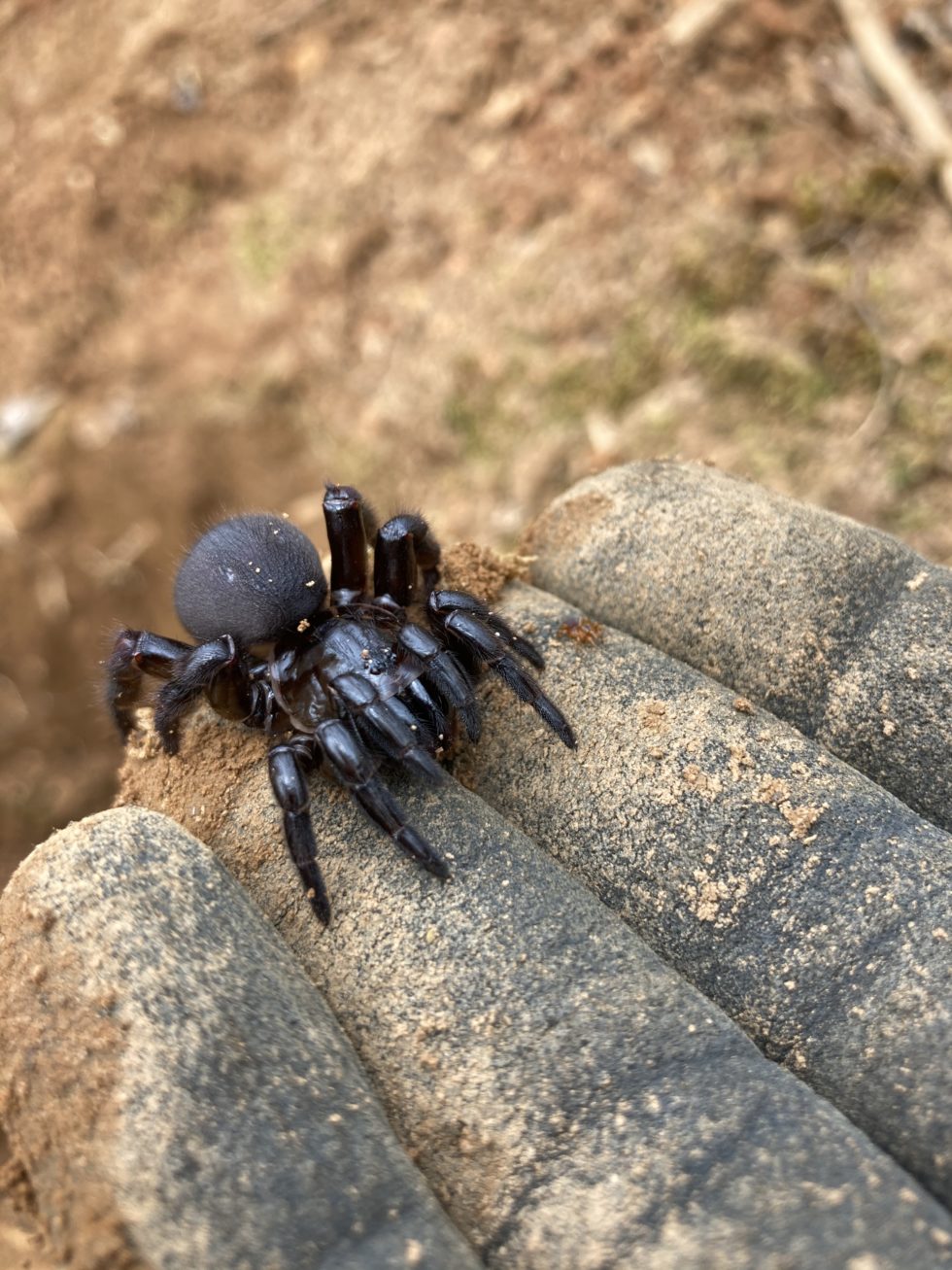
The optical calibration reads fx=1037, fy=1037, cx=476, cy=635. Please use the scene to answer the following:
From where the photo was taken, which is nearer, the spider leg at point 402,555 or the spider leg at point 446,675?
the spider leg at point 446,675

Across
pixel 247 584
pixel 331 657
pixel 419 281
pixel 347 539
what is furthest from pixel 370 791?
pixel 419 281

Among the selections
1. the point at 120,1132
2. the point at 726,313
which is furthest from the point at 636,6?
the point at 120,1132

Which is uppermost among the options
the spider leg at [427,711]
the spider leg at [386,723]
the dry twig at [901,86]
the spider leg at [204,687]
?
the spider leg at [204,687]

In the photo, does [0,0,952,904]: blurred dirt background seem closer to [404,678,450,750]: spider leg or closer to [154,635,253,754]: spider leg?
[404,678,450,750]: spider leg

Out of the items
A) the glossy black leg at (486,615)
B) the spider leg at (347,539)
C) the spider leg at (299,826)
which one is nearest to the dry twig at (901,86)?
the spider leg at (347,539)

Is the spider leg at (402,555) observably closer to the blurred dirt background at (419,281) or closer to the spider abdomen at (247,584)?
the spider abdomen at (247,584)

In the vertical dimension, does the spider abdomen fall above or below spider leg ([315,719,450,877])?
above

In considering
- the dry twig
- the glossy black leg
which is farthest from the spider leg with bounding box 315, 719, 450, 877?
the dry twig
